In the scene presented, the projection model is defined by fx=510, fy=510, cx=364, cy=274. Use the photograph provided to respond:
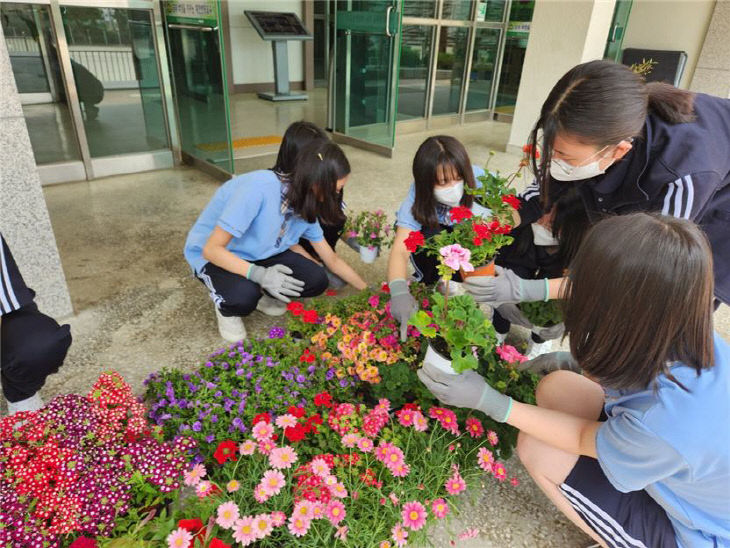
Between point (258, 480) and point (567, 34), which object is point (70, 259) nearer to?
point (258, 480)

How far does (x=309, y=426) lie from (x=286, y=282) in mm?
786

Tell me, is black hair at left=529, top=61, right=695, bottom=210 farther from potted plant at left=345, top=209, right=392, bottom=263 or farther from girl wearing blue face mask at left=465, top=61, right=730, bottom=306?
potted plant at left=345, top=209, right=392, bottom=263

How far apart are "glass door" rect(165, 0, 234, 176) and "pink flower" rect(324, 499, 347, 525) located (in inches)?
142

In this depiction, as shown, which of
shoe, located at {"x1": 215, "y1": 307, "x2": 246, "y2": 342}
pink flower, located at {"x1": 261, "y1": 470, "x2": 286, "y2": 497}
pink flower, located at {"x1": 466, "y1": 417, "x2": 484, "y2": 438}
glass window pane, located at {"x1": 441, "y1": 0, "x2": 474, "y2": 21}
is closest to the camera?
pink flower, located at {"x1": 261, "y1": 470, "x2": 286, "y2": 497}

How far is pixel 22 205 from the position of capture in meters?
2.08

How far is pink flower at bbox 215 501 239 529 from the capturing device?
3.84 ft

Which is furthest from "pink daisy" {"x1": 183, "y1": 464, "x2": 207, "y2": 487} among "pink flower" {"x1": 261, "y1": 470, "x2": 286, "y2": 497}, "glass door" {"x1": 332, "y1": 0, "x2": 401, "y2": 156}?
"glass door" {"x1": 332, "y1": 0, "x2": 401, "y2": 156}

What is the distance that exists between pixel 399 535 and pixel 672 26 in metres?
7.42

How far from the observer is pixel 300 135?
2.11 meters

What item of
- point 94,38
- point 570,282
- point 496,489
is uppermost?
point 94,38

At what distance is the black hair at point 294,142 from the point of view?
2.10 meters

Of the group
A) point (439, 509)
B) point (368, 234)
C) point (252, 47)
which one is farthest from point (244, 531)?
point (252, 47)

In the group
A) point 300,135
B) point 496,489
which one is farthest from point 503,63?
A: point 496,489

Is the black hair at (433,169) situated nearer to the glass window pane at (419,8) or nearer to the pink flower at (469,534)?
the pink flower at (469,534)
